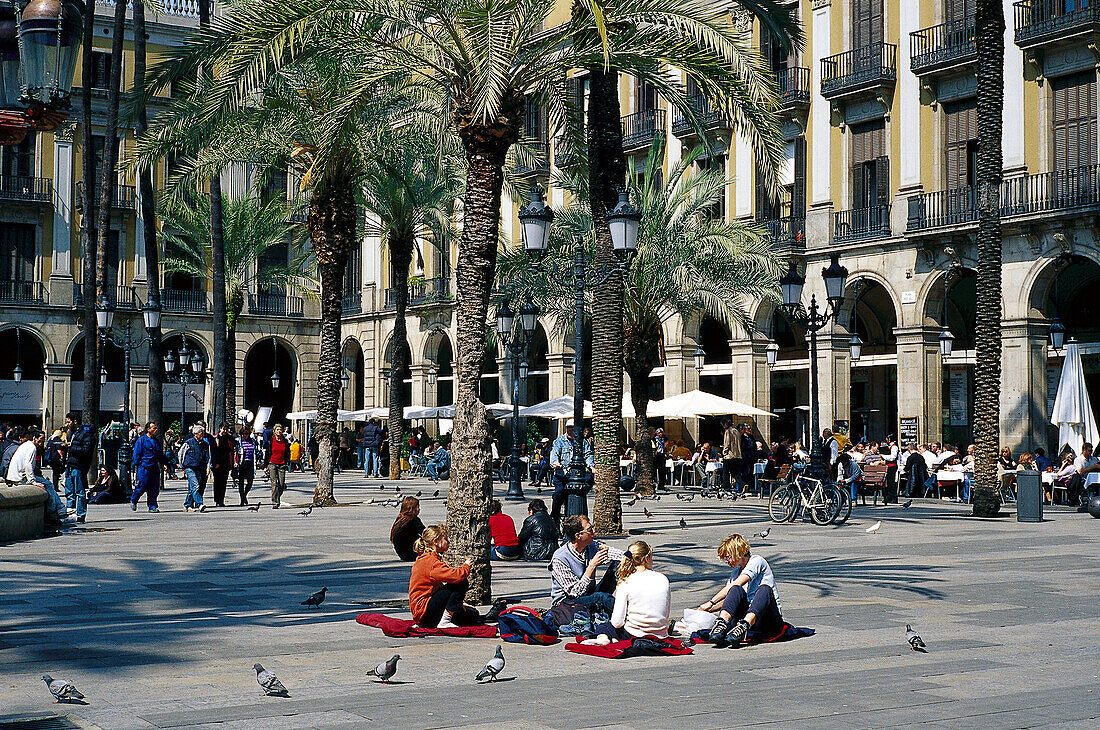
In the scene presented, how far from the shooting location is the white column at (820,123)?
37062mm

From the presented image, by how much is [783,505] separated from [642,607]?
13.9m

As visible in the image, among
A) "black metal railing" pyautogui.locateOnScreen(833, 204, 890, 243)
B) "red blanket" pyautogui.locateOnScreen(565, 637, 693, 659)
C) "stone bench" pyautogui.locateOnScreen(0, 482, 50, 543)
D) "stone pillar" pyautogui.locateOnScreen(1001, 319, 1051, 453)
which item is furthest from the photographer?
"black metal railing" pyautogui.locateOnScreen(833, 204, 890, 243)

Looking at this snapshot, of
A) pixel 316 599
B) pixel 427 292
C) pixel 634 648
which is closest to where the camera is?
pixel 634 648

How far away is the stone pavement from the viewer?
6906 millimetres

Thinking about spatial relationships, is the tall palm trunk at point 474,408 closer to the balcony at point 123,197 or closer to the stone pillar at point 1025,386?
the stone pillar at point 1025,386

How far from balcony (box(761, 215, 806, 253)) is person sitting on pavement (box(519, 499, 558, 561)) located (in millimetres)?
23671

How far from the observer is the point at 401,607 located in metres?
11.2

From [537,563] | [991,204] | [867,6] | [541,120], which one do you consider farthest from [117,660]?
[541,120]

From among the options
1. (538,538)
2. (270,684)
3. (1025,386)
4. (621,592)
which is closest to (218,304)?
(1025,386)

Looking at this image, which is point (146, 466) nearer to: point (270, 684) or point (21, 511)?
point (21, 511)

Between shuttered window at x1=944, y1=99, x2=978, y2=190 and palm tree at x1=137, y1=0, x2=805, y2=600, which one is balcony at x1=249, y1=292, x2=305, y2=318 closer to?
shuttered window at x1=944, y1=99, x2=978, y2=190

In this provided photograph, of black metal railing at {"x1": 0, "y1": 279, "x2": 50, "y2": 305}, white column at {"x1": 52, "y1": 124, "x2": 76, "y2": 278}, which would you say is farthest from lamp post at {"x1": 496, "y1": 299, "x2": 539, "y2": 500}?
white column at {"x1": 52, "y1": 124, "x2": 76, "y2": 278}

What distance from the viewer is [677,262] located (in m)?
33.1

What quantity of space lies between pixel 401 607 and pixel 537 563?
4.23 meters
